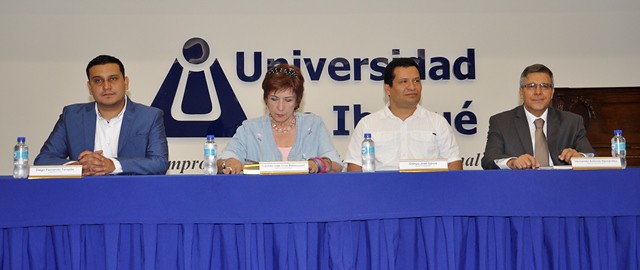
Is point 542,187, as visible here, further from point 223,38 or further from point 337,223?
point 223,38

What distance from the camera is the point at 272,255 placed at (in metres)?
2.38

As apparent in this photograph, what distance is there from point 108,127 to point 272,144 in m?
0.87

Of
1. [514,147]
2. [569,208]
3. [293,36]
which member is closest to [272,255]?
[569,208]

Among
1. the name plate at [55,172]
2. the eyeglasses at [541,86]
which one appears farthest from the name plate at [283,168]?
the eyeglasses at [541,86]

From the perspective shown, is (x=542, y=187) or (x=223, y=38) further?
(x=223, y=38)

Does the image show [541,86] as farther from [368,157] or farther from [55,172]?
[55,172]

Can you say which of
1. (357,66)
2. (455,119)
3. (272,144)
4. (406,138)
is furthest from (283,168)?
(455,119)

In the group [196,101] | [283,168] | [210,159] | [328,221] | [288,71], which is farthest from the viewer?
[196,101]

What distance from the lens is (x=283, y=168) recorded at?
97.6 inches

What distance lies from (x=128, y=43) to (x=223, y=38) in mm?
780

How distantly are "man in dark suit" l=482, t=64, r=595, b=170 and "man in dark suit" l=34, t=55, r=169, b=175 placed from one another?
177 cm

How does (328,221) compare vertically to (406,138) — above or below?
below

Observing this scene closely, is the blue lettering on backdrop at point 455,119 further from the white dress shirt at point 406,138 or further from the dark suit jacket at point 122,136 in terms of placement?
the dark suit jacket at point 122,136

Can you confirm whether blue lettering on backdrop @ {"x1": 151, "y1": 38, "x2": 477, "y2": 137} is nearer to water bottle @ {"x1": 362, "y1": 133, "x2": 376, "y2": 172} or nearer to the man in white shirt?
the man in white shirt
